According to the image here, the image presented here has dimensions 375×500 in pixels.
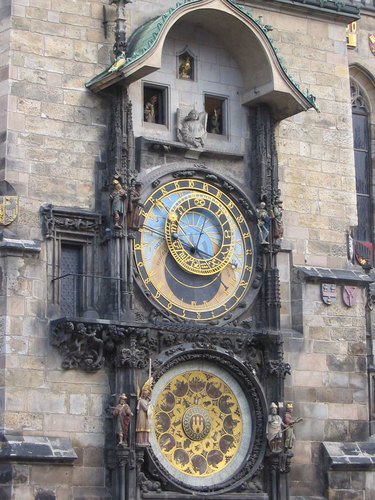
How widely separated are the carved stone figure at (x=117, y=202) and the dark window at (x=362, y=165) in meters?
6.13

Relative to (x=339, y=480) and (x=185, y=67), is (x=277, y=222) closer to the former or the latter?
(x=185, y=67)

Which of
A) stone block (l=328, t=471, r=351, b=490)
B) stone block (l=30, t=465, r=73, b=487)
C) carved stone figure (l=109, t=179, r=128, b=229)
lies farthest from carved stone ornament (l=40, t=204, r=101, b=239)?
stone block (l=328, t=471, r=351, b=490)

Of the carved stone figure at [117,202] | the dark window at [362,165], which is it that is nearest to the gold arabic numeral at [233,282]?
Answer: the carved stone figure at [117,202]

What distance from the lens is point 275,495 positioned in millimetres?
23172

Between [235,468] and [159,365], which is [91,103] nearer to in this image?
[159,365]

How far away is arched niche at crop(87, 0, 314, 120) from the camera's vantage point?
22.8 meters

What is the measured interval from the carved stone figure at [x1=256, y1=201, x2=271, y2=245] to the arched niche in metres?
1.63

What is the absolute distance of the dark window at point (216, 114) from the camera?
80.1ft

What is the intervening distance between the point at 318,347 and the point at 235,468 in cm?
250

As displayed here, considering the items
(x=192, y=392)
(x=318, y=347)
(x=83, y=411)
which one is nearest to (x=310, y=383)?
(x=318, y=347)

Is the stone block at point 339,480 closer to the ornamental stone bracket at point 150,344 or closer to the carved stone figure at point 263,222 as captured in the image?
the ornamental stone bracket at point 150,344

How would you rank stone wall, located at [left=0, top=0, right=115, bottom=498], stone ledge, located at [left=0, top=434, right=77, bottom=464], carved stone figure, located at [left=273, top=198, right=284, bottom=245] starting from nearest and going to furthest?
stone ledge, located at [left=0, top=434, right=77, bottom=464] → stone wall, located at [left=0, top=0, right=115, bottom=498] → carved stone figure, located at [left=273, top=198, right=284, bottom=245]

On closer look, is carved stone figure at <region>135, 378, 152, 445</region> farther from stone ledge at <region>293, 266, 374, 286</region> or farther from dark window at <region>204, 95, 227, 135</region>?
dark window at <region>204, 95, 227, 135</region>

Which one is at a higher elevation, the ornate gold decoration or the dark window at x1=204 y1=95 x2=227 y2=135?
the dark window at x1=204 y1=95 x2=227 y2=135
